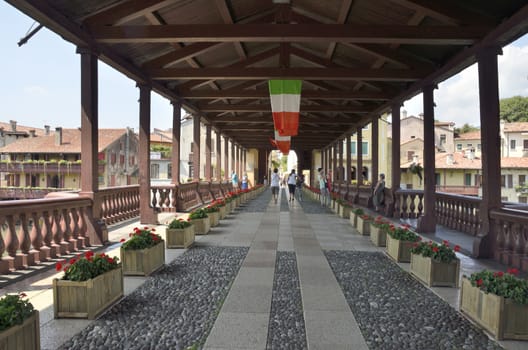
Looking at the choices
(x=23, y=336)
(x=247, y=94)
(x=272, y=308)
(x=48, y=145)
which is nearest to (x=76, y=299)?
(x=23, y=336)

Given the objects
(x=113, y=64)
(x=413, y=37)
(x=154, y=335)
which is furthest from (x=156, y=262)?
(x=413, y=37)

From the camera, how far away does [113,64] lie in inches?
296

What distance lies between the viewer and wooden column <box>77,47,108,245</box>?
6.54 metres

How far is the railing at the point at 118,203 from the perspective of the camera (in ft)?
27.6

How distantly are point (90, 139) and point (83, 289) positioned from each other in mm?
3994

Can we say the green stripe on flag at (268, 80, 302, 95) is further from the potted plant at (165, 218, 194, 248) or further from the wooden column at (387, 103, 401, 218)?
the potted plant at (165, 218, 194, 248)

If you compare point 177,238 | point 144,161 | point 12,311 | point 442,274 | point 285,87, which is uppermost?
point 285,87

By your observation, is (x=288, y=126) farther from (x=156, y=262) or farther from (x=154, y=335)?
(x=154, y=335)

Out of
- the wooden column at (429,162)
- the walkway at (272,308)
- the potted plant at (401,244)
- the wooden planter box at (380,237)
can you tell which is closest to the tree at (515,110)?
the wooden column at (429,162)

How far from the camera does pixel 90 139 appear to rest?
6.66 meters

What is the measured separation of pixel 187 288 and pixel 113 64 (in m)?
5.19

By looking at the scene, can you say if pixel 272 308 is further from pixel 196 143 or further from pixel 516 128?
pixel 516 128

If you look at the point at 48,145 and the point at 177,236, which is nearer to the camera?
the point at 177,236

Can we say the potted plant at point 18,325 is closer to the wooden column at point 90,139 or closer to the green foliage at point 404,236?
the wooden column at point 90,139
